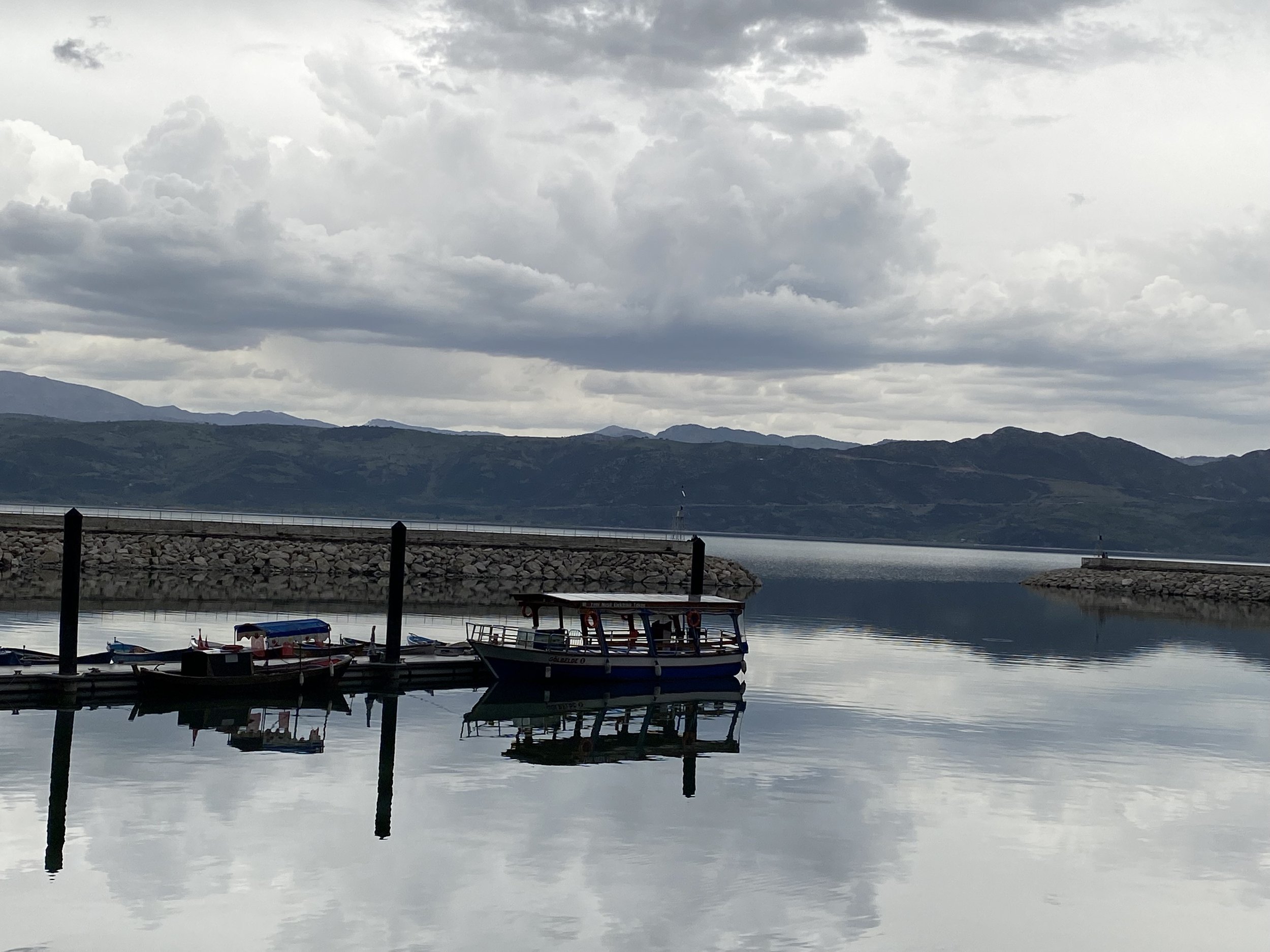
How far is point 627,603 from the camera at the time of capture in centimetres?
5716

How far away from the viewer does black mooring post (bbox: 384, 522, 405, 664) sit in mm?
54312

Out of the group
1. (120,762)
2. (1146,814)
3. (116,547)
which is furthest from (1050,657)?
A: (116,547)

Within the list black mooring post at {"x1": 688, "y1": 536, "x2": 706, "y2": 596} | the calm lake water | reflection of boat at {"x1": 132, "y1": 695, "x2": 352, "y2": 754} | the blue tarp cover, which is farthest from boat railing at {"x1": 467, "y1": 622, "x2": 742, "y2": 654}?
reflection of boat at {"x1": 132, "y1": 695, "x2": 352, "y2": 754}

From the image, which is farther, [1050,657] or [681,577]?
[681,577]

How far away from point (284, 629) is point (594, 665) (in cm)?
1338

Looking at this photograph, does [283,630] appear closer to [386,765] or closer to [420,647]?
[420,647]

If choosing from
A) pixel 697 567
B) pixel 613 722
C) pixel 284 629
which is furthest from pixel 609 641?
pixel 284 629

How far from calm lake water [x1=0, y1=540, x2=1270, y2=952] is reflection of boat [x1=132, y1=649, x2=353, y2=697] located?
2.49m

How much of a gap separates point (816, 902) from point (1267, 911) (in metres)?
9.94

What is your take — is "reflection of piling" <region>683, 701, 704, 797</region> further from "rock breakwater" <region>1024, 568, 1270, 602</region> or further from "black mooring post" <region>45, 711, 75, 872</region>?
"rock breakwater" <region>1024, 568, 1270, 602</region>

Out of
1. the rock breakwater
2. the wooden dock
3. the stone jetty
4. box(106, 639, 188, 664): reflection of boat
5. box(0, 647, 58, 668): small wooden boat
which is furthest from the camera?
the stone jetty

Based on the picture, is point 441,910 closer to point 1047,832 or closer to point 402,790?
point 402,790

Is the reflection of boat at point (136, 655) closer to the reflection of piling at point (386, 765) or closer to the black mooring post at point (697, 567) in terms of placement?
the reflection of piling at point (386, 765)

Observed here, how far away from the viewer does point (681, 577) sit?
124 metres
